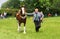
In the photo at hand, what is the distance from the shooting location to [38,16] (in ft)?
63.5

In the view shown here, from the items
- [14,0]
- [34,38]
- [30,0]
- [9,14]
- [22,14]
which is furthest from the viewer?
[14,0]

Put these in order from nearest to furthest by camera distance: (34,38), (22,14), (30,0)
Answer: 1. (34,38)
2. (22,14)
3. (30,0)

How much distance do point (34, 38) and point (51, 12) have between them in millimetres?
61388

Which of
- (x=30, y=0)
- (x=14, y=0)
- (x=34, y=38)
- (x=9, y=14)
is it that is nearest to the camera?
(x=34, y=38)

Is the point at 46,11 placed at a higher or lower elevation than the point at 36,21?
lower

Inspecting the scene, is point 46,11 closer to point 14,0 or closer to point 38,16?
point 14,0

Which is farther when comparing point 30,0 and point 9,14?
point 30,0

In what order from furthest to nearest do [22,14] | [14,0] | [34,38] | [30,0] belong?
[14,0]
[30,0]
[22,14]
[34,38]

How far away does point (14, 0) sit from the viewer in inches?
4016

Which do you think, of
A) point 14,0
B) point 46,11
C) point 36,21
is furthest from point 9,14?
point 36,21

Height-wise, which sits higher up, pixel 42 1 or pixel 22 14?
pixel 22 14

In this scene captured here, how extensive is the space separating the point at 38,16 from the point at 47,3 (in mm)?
56848

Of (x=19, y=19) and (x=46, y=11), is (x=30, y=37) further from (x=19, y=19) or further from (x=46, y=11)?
(x=46, y=11)

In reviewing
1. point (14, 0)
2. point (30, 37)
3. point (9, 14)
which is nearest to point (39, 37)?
point (30, 37)
